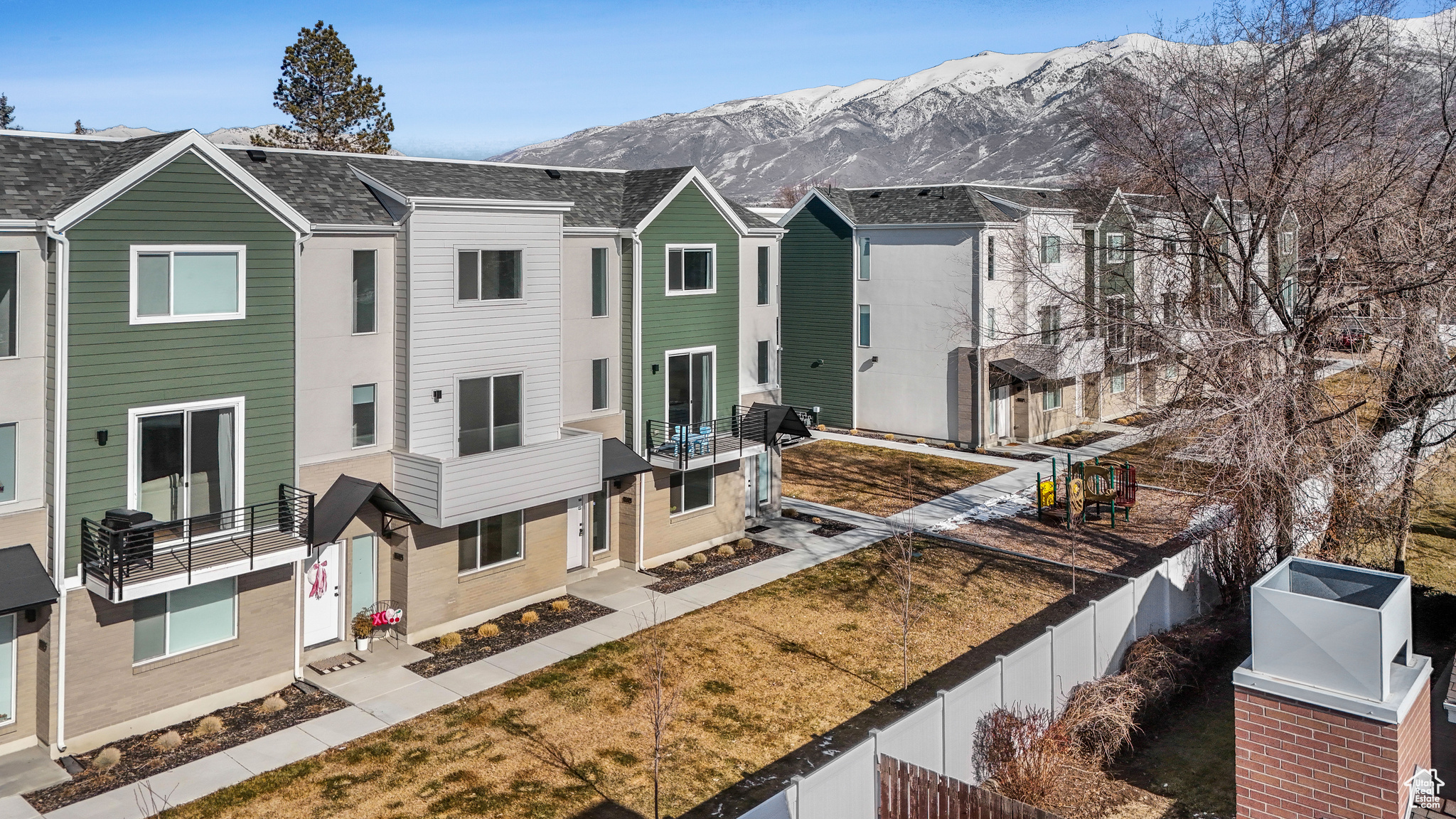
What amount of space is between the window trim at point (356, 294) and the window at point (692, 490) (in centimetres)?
867

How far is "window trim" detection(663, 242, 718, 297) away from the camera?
963 inches

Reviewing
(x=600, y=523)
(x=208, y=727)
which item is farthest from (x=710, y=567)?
(x=208, y=727)

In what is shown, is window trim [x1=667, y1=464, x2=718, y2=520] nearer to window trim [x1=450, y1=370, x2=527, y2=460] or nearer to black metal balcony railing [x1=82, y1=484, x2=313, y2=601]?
window trim [x1=450, y1=370, x2=527, y2=460]

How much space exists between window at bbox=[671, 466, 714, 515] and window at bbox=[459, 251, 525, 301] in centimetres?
678

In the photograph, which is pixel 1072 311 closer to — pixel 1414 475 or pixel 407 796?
pixel 1414 475

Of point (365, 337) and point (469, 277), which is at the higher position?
point (469, 277)

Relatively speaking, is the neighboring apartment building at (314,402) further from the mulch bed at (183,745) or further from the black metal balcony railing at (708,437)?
the mulch bed at (183,745)

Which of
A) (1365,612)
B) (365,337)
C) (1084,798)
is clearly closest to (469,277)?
(365,337)

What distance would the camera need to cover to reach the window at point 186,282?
617 inches

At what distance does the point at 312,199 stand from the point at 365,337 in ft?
8.61

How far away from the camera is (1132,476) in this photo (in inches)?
1137

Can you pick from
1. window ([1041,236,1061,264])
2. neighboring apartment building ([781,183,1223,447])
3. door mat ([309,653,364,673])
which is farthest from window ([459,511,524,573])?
window ([1041,236,1061,264])

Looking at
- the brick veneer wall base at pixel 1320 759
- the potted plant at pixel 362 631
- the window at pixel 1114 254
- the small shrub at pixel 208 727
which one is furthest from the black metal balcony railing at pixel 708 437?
the window at pixel 1114 254
